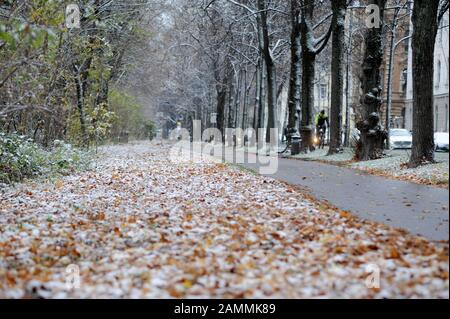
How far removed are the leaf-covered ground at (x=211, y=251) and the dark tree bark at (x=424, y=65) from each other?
5.61 metres

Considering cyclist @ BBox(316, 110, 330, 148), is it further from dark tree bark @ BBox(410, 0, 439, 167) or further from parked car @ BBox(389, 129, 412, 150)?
dark tree bark @ BBox(410, 0, 439, 167)

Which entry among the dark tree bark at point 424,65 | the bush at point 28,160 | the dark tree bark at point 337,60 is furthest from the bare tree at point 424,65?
the bush at point 28,160

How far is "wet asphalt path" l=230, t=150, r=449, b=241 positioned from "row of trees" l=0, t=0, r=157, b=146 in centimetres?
537

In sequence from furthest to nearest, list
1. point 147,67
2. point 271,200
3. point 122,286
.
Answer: point 147,67 < point 271,200 < point 122,286

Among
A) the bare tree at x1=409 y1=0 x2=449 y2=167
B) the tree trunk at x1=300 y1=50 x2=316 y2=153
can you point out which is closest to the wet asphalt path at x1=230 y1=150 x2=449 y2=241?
the bare tree at x1=409 y1=0 x2=449 y2=167

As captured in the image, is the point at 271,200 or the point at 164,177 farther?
the point at 164,177

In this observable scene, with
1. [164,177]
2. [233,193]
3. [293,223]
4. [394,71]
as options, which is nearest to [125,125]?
[394,71]

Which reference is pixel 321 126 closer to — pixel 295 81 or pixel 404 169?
pixel 295 81

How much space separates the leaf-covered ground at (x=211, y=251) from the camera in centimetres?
602

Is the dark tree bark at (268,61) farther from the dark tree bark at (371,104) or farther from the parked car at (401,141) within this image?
the dark tree bark at (371,104)

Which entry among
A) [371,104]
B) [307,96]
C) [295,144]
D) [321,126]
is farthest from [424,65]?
[321,126]
